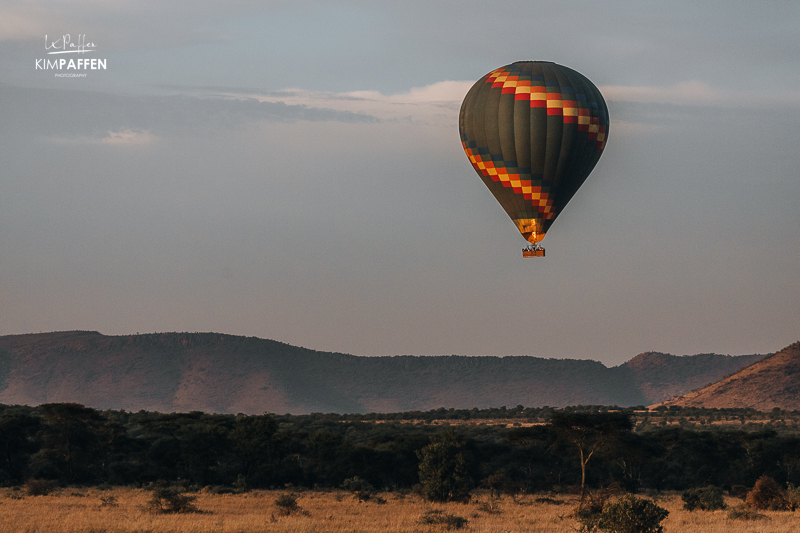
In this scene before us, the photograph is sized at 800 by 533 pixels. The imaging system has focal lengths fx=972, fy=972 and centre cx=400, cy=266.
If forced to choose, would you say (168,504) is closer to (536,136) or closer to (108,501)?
(108,501)

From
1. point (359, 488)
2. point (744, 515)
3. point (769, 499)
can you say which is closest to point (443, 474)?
point (359, 488)

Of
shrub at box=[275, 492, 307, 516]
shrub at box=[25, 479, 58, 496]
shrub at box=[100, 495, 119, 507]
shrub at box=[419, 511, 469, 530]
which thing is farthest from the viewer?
shrub at box=[25, 479, 58, 496]

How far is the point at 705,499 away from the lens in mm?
47125

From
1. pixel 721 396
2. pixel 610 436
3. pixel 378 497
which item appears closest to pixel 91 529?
pixel 378 497

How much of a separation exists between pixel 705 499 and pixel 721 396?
12925 centimetres

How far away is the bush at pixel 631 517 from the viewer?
1287 inches

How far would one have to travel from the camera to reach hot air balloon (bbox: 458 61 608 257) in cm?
5012

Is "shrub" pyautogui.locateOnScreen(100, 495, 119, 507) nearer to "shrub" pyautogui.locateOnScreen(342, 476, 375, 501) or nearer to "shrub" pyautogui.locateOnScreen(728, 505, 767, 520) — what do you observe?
"shrub" pyautogui.locateOnScreen(342, 476, 375, 501)

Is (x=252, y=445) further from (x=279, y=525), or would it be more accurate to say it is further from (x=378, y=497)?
(x=279, y=525)

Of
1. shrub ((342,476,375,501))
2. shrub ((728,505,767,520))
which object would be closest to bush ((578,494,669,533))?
shrub ((728,505,767,520))

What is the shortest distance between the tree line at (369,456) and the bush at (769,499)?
7883 millimetres

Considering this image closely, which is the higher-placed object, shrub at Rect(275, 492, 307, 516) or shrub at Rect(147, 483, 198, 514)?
shrub at Rect(147, 483, 198, 514)

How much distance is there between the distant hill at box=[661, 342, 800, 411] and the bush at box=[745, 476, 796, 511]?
116765 millimetres

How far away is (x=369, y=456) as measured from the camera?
59.5m
